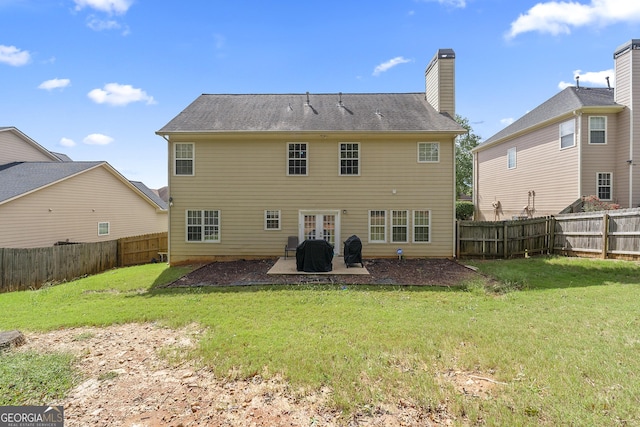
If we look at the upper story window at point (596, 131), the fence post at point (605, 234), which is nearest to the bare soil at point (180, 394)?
the fence post at point (605, 234)

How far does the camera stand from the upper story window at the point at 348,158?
12.6 metres

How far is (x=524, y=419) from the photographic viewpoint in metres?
2.73

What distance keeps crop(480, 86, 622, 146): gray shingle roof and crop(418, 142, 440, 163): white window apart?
7.68 metres

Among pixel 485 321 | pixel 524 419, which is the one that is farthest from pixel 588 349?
pixel 524 419

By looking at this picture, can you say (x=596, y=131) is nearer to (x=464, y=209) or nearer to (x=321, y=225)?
(x=464, y=209)

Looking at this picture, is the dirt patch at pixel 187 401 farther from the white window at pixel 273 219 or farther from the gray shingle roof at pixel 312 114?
the gray shingle roof at pixel 312 114

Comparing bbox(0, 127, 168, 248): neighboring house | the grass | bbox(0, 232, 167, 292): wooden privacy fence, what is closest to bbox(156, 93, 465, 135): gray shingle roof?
bbox(0, 232, 167, 292): wooden privacy fence

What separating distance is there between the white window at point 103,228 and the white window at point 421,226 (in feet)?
61.4

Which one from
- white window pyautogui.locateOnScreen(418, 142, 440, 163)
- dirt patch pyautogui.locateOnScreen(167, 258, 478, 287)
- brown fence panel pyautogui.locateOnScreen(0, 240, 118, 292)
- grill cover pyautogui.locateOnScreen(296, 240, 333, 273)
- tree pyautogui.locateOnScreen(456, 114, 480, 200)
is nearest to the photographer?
dirt patch pyautogui.locateOnScreen(167, 258, 478, 287)

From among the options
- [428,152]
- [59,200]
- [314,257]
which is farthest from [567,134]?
[59,200]

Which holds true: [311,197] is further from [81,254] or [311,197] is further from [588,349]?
[81,254]

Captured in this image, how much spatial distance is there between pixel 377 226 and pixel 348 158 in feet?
11.0

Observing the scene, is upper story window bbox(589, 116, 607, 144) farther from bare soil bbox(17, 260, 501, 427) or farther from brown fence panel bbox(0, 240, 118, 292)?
brown fence panel bbox(0, 240, 118, 292)

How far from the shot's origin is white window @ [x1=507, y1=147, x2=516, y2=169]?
18130mm
